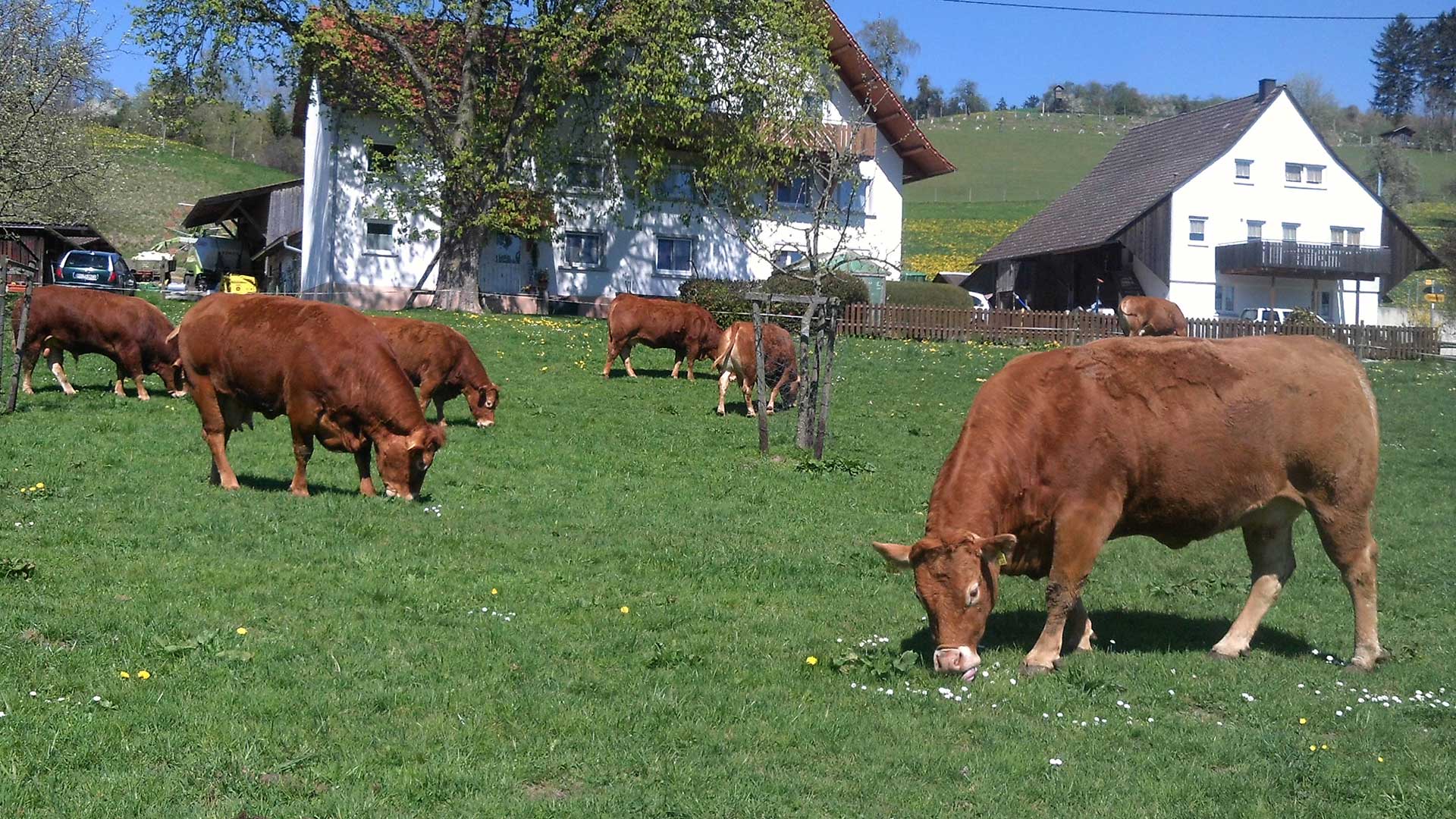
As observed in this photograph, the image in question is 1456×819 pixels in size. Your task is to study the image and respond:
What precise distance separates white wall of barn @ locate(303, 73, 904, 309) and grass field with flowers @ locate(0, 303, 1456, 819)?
30.5 m

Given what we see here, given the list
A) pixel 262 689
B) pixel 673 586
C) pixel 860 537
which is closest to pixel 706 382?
pixel 860 537

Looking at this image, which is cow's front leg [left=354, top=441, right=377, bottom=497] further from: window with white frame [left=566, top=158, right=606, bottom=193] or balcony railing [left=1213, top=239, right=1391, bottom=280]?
balcony railing [left=1213, top=239, right=1391, bottom=280]

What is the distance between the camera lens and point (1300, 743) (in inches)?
265

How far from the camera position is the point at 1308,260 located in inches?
2251

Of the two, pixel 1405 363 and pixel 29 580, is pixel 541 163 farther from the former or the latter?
pixel 29 580

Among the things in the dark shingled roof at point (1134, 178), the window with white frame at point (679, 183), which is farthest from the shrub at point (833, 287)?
the dark shingled roof at point (1134, 178)

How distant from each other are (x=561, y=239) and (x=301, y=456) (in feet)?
112

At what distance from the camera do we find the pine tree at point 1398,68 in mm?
153875

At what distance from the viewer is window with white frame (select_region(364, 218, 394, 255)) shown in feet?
147

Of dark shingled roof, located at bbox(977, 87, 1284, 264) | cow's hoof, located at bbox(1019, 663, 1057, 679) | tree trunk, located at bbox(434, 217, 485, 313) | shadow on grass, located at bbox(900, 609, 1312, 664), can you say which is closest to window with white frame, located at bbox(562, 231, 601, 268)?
tree trunk, located at bbox(434, 217, 485, 313)

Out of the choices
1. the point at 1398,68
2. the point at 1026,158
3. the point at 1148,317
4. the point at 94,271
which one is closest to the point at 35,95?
the point at 94,271

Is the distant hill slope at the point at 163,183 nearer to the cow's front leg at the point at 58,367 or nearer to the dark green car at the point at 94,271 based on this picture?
the dark green car at the point at 94,271

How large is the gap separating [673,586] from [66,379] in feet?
46.0

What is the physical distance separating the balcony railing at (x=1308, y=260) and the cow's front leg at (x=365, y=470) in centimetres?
5126
